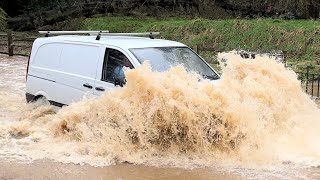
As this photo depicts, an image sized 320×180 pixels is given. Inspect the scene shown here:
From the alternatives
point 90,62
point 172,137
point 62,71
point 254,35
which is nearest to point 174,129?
point 172,137

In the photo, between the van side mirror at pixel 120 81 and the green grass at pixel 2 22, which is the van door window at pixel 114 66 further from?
the green grass at pixel 2 22

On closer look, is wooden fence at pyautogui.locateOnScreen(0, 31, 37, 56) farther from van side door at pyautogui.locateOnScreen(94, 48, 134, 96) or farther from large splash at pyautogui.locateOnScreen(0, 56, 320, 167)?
large splash at pyautogui.locateOnScreen(0, 56, 320, 167)

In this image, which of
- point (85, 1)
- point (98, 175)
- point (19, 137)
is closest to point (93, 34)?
point (19, 137)

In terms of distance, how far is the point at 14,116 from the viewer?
1012 centimetres

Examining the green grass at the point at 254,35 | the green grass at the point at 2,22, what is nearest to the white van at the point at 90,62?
the green grass at the point at 254,35

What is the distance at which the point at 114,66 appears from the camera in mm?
8312

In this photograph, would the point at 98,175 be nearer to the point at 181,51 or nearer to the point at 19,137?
the point at 19,137

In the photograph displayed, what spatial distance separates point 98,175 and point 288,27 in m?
15.4

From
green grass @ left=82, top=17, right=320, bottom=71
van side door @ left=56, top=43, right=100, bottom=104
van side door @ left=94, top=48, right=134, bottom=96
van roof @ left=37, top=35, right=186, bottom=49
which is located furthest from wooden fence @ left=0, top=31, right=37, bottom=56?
van side door @ left=94, top=48, right=134, bottom=96

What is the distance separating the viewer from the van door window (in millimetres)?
8156

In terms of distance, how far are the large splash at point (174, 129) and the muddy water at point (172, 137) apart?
0.05ft

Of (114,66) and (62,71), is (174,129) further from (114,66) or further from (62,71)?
(62,71)

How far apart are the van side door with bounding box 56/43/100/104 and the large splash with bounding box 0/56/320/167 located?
0.52 metres

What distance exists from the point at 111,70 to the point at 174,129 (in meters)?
1.76
